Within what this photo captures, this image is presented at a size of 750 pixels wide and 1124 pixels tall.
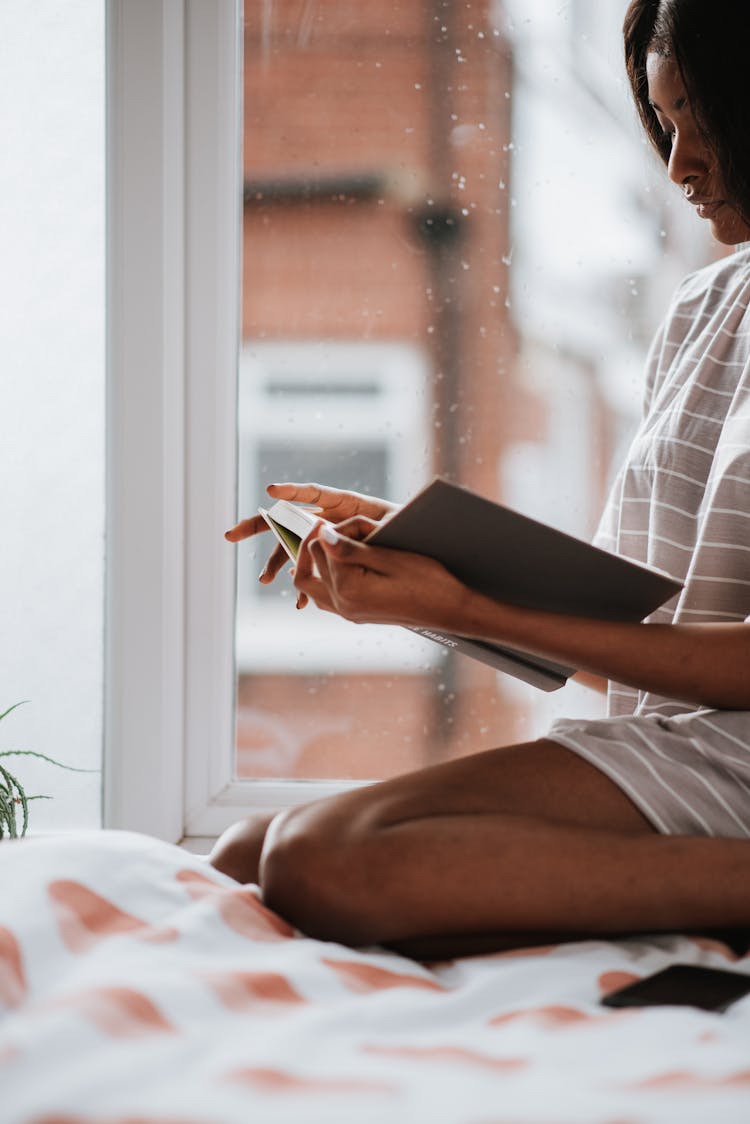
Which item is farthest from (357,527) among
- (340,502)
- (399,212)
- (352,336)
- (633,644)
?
(399,212)

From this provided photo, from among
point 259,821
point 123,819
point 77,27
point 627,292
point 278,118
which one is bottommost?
point 123,819

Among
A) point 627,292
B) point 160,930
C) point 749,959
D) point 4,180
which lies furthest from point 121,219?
point 749,959

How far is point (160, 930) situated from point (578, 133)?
4.35 feet

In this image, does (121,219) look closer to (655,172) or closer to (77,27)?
(77,27)

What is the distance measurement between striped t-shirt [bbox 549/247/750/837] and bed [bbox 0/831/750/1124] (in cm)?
15

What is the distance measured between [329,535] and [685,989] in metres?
0.44

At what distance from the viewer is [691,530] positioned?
1123 millimetres

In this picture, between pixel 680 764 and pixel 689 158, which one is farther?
pixel 689 158

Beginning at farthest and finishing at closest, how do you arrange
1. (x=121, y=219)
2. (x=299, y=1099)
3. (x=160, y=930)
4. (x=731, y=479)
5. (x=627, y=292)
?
(x=627, y=292) < (x=121, y=219) < (x=731, y=479) < (x=160, y=930) < (x=299, y=1099)

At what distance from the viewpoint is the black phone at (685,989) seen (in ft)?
2.33

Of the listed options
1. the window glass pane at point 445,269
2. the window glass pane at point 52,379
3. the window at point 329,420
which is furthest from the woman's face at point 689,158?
the window glass pane at point 52,379

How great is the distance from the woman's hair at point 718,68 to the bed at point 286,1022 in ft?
2.48

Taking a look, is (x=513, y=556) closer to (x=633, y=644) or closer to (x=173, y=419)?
(x=633, y=644)

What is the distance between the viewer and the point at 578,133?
1605mm
